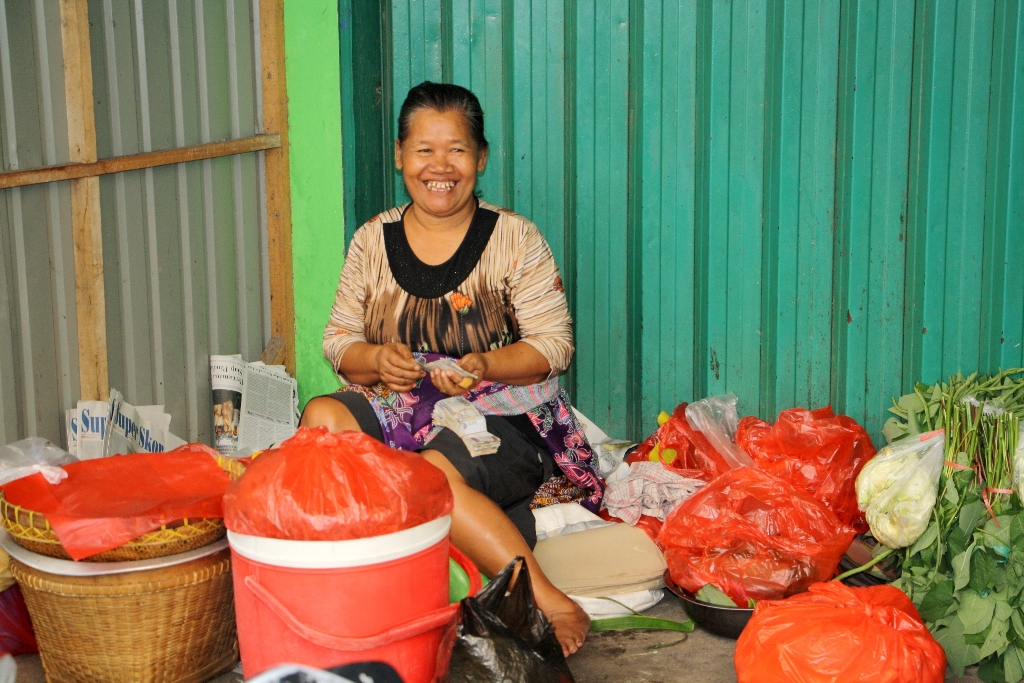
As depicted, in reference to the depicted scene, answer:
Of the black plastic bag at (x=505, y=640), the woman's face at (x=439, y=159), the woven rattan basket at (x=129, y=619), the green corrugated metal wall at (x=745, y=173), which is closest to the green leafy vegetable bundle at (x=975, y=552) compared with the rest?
the green corrugated metal wall at (x=745, y=173)

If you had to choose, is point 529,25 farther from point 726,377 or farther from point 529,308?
point 726,377

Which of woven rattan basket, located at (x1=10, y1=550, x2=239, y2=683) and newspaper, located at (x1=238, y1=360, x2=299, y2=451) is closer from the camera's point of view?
woven rattan basket, located at (x1=10, y1=550, x2=239, y2=683)

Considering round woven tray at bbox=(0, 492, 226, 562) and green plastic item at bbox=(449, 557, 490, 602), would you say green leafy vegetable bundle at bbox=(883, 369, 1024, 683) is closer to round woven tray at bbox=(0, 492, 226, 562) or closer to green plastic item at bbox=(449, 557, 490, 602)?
green plastic item at bbox=(449, 557, 490, 602)

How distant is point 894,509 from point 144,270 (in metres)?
2.50

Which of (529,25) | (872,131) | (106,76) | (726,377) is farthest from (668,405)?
(106,76)

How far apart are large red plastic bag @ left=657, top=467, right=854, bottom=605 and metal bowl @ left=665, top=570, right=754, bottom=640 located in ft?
0.23

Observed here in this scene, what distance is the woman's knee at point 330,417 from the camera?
269 cm

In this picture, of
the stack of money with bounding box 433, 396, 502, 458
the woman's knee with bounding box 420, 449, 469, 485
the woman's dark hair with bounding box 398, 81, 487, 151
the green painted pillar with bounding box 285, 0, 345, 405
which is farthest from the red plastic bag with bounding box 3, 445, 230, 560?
the green painted pillar with bounding box 285, 0, 345, 405

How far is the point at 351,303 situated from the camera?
301cm

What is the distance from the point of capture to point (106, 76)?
3.15 meters

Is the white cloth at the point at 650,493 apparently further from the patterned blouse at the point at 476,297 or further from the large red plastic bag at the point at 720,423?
the patterned blouse at the point at 476,297

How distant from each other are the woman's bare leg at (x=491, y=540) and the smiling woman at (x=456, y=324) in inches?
5.8

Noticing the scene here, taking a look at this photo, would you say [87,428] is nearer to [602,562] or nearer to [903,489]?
[602,562]

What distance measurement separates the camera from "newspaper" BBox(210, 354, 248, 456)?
3.54 metres
